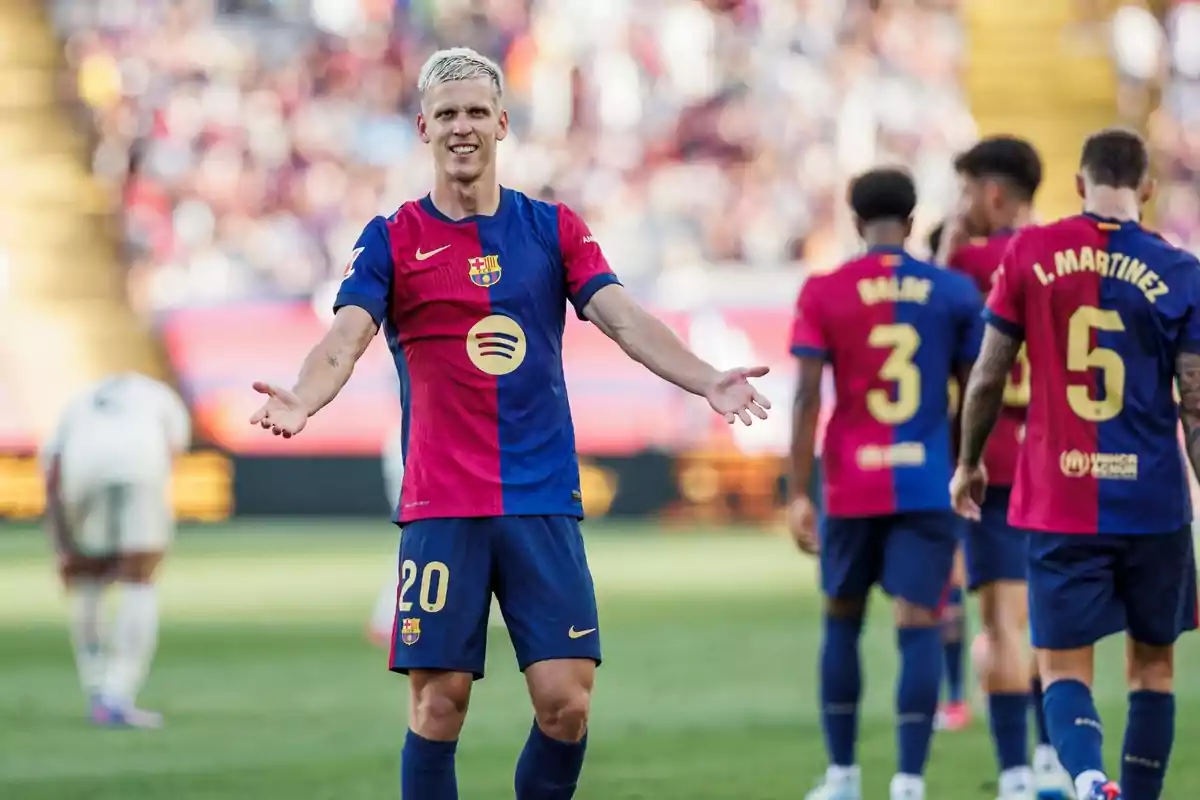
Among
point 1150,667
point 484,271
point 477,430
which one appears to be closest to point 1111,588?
point 1150,667

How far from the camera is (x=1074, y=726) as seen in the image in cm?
608

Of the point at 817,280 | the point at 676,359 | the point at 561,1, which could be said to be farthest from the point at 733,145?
the point at 676,359

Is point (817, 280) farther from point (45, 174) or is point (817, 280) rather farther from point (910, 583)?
point (45, 174)

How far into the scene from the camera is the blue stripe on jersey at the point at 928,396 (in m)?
7.42

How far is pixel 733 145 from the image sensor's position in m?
28.3

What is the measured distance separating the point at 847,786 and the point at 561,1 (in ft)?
75.9

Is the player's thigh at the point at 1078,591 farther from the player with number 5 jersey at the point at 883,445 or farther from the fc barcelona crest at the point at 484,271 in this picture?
the fc barcelona crest at the point at 484,271

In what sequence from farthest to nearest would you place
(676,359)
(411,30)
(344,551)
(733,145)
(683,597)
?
(411,30)
(733,145)
(344,551)
(683,597)
(676,359)

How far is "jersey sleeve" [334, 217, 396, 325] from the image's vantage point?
5.41 metres

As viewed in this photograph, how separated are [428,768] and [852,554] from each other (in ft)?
8.17

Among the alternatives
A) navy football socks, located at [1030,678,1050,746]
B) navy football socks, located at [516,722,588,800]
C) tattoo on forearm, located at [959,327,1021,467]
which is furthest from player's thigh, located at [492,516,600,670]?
navy football socks, located at [1030,678,1050,746]

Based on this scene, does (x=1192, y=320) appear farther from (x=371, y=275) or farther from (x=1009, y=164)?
(x=371, y=275)

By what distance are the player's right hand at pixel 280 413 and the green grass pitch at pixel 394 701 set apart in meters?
3.19

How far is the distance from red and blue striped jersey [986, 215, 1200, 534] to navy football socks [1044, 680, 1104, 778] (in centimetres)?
46
